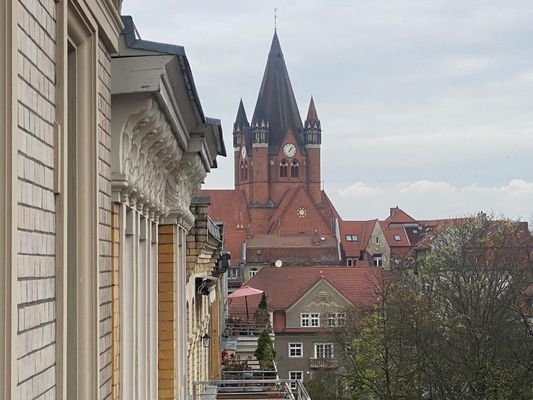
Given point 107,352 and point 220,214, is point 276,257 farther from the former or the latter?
point 107,352

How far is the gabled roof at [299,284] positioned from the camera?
65.0m

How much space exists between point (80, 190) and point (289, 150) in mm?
105650

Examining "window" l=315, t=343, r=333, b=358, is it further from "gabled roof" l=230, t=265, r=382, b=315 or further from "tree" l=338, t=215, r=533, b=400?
"tree" l=338, t=215, r=533, b=400

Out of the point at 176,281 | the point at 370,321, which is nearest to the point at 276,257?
the point at 370,321

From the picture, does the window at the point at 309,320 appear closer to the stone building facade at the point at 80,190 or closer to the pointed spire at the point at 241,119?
the stone building facade at the point at 80,190

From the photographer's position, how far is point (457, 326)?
36.0 meters

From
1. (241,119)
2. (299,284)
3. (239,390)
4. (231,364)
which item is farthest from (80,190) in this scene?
(241,119)

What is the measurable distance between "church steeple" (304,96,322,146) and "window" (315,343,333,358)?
51439mm

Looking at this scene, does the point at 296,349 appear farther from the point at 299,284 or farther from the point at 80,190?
the point at 80,190

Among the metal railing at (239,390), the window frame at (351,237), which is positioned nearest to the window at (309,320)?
the window frame at (351,237)

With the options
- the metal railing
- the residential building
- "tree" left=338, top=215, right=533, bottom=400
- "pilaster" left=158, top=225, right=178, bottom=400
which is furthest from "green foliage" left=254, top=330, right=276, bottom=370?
"pilaster" left=158, top=225, right=178, bottom=400

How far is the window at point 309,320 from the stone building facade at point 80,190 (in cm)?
5478

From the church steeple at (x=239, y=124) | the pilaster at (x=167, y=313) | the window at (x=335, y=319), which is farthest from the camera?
the church steeple at (x=239, y=124)

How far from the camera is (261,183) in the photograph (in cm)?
11231
